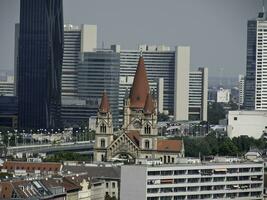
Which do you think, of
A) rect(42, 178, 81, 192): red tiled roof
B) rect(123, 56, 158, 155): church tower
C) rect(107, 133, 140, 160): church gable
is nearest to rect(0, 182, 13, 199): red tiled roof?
rect(42, 178, 81, 192): red tiled roof

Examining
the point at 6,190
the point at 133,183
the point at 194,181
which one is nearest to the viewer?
the point at 6,190

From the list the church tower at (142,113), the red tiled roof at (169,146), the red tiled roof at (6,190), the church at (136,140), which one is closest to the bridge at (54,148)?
the church tower at (142,113)

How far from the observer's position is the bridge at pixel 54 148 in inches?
6083

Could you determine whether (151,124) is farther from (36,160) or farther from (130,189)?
(130,189)

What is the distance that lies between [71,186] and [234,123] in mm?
82165

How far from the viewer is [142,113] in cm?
13600

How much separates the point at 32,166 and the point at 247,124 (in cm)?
6858

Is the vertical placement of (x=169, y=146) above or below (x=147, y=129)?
below

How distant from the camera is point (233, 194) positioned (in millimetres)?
112000

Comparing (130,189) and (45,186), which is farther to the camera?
(130,189)

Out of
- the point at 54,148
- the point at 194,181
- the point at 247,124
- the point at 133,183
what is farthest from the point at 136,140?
the point at 247,124

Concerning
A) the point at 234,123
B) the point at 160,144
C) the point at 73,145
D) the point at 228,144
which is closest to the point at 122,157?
the point at 160,144

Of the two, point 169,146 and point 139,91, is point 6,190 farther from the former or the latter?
point 139,91

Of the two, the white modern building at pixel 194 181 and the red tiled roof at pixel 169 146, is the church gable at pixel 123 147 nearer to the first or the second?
the red tiled roof at pixel 169 146
